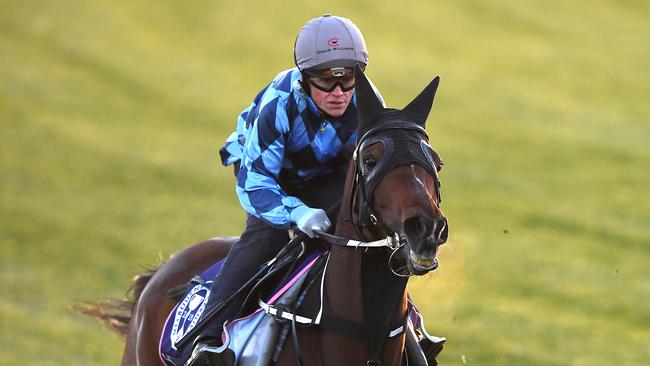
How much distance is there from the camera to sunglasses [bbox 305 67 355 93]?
19.5ft

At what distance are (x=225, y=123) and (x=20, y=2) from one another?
10912 mm

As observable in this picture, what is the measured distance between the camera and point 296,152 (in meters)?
6.34

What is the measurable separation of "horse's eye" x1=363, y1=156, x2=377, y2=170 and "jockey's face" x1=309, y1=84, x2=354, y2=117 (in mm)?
888

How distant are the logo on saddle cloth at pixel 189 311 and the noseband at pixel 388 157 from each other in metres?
1.82

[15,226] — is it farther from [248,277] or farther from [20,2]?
[20,2]

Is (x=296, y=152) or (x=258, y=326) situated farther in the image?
(x=296, y=152)

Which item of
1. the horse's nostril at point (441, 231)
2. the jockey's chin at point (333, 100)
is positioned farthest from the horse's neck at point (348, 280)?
the horse's nostril at point (441, 231)

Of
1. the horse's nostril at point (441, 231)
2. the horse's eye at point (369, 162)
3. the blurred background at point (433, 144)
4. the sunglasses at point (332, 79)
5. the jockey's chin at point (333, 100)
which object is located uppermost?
the sunglasses at point (332, 79)

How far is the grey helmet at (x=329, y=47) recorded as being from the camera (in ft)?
19.4

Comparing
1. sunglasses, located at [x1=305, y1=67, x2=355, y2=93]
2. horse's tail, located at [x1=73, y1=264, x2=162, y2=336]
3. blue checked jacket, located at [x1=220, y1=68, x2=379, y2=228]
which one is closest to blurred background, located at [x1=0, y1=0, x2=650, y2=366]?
horse's tail, located at [x1=73, y1=264, x2=162, y2=336]

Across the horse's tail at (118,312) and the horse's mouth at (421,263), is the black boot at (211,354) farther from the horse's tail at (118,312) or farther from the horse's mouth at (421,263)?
the horse's tail at (118,312)

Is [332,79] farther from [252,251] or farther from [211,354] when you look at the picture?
[211,354]

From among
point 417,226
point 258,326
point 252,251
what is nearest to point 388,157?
point 417,226

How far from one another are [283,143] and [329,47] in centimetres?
60
